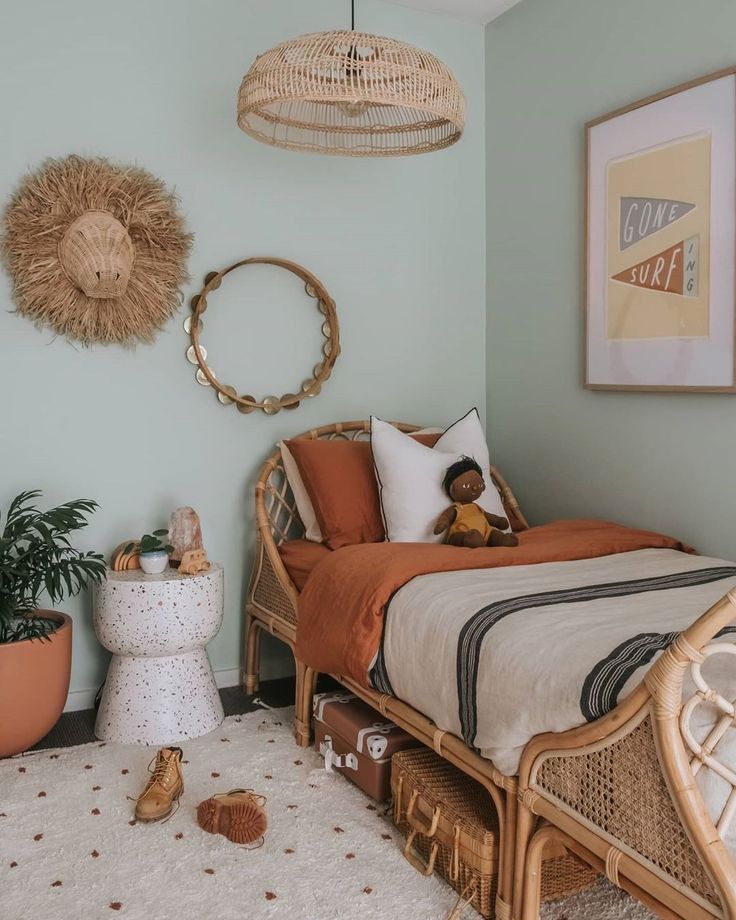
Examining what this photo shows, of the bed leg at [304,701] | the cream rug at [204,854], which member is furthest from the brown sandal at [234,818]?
the bed leg at [304,701]

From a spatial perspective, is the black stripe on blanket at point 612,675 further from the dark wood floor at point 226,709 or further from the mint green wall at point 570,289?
the dark wood floor at point 226,709

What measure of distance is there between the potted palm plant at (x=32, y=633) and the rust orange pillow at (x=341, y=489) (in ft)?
2.51

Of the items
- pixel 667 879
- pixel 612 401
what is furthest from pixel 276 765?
pixel 612 401

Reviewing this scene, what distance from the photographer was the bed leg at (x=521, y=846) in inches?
72.3

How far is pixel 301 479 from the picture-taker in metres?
3.32

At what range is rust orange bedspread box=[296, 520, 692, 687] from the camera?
2436mm

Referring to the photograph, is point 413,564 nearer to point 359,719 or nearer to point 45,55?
point 359,719

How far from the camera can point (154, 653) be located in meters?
2.92

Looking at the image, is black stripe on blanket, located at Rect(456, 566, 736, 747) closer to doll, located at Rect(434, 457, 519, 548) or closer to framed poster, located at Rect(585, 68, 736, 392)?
doll, located at Rect(434, 457, 519, 548)

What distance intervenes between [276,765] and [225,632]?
2.80 ft

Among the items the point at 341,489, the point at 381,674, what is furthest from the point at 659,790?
the point at 341,489

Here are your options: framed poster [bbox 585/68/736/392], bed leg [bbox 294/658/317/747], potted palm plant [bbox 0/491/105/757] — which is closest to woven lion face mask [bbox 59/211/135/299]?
Result: potted palm plant [bbox 0/491/105/757]

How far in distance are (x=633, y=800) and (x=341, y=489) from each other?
179cm

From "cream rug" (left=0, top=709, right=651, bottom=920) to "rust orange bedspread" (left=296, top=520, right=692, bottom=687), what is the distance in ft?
1.22
